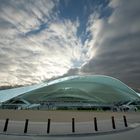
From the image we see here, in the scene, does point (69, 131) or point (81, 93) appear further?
→ point (81, 93)

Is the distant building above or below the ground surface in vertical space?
above

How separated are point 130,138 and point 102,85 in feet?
222

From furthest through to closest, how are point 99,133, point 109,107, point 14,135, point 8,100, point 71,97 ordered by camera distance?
point 71,97 < point 8,100 < point 109,107 < point 99,133 < point 14,135

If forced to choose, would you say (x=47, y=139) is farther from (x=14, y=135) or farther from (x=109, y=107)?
(x=109, y=107)

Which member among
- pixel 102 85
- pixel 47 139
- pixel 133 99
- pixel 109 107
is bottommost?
pixel 47 139

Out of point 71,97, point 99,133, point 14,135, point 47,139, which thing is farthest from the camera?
point 71,97

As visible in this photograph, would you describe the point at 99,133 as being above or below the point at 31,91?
below

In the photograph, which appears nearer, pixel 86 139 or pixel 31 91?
pixel 86 139

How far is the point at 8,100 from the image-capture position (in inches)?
2773

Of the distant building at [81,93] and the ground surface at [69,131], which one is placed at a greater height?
the distant building at [81,93]

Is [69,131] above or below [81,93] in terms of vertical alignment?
below

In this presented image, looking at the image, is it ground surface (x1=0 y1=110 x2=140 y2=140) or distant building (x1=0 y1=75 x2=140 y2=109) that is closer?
ground surface (x1=0 y1=110 x2=140 y2=140)

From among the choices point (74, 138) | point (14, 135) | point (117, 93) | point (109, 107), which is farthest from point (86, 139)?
point (117, 93)

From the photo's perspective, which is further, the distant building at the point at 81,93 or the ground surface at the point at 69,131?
the distant building at the point at 81,93
